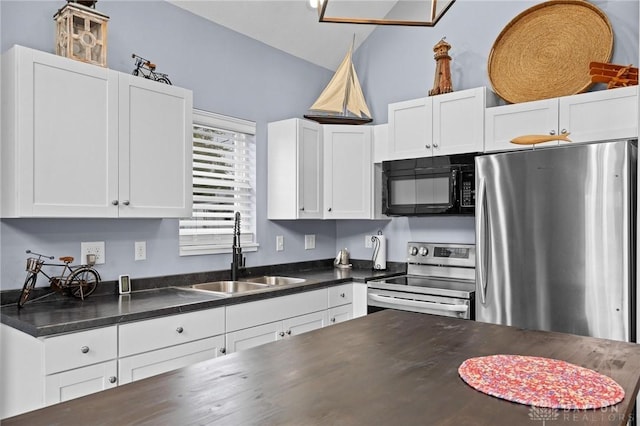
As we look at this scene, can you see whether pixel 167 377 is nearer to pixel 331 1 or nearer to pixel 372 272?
pixel 331 1

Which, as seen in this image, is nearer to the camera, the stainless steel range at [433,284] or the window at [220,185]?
the stainless steel range at [433,284]

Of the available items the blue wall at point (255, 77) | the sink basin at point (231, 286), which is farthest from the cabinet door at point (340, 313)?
the blue wall at point (255, 77)

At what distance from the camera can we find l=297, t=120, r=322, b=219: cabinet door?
3623 millimetres

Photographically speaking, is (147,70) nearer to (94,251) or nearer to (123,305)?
(94,251)

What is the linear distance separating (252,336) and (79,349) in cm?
102

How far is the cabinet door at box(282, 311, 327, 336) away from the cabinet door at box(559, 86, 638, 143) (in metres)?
1.97

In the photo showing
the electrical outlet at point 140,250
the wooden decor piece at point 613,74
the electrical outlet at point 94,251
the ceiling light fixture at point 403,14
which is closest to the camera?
the ceiling light fixture at point 403,14

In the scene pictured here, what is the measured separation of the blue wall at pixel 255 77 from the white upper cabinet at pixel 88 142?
33cm

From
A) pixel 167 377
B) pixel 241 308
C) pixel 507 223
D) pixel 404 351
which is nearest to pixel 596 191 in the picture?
pixel 507 223

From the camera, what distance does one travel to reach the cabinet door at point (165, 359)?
84.1 inches

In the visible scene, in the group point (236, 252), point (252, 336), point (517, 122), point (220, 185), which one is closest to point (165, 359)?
point (252, 336)

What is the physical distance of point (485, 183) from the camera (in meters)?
2.85

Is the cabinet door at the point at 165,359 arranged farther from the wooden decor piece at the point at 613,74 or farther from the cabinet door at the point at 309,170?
the wooden decor piece at the point at 613,74

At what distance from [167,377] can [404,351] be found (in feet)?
2.36
